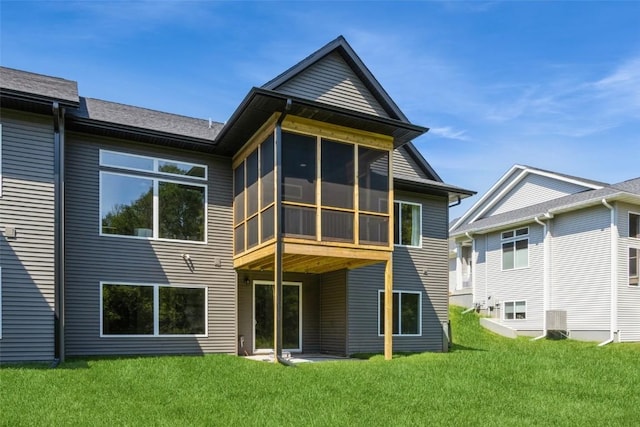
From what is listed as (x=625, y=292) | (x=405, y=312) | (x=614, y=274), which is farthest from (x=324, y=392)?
(x=625, y=292)

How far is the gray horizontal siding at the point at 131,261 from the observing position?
1095 centimetres

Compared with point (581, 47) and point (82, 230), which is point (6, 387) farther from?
point (581, 47)

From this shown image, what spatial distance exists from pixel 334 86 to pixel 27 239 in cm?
751

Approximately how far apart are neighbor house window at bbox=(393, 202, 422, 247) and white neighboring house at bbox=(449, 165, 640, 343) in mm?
6476

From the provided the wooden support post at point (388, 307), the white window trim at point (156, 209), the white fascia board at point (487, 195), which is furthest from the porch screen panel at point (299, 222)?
the white fascia board at point (487, 195)

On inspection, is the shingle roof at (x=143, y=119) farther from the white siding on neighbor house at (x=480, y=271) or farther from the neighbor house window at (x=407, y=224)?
the white siding on neighbor house at (x=480, y=271)

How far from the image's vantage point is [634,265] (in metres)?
17.5

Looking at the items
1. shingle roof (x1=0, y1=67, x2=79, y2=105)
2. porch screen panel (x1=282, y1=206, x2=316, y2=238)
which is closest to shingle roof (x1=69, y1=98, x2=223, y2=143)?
shingle roof (x1=0, y1=67, x2=79, y2=105)

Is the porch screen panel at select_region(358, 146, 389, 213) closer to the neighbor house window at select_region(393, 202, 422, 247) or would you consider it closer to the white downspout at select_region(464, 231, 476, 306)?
the neighbor house window at select_region(393, 202, 422, 247)

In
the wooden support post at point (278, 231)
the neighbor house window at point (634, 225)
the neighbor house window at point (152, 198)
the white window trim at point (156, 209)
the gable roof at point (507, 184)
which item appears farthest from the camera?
the gable roof at point (507, 184)

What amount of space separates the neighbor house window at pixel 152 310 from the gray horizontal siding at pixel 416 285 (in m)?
3.87

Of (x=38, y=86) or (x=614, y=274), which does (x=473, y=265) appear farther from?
(x=38, y=86)

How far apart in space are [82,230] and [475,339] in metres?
13.3

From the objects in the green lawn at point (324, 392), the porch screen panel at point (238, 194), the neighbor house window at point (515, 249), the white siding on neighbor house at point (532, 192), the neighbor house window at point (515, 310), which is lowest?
the neighbor house window at point (515, 310)
